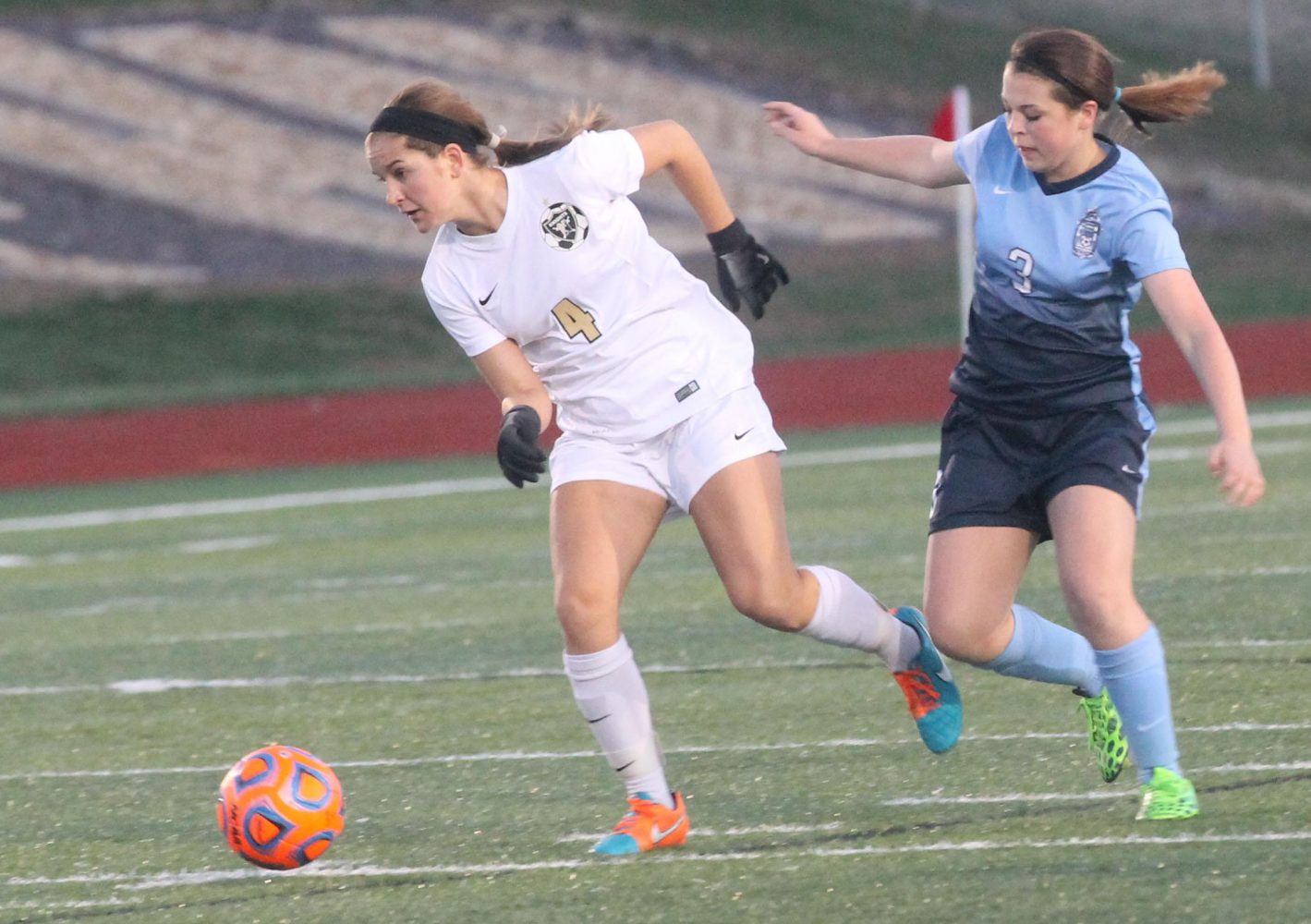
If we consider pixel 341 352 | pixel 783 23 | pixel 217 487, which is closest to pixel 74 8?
pixel 341 352

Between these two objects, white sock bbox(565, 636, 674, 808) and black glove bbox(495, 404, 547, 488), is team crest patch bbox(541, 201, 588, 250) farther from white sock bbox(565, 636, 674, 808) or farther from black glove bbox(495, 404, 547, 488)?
white sock bbox(565, 636, 674, 808)

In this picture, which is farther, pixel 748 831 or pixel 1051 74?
pixel 748 831

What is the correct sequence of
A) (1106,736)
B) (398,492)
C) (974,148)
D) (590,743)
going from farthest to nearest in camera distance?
(398,492), (590,743), (1106,736), (974,148)

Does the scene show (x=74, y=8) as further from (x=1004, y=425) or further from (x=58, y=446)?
(x=1004, y=425)

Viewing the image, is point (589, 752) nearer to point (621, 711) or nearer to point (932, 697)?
point (932, 697)

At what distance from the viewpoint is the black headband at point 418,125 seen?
4.71 metres

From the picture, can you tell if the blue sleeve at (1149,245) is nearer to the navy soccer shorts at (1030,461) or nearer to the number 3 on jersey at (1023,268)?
the number 3 on jersey at (1023,268)

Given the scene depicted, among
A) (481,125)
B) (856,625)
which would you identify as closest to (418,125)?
(481,125)

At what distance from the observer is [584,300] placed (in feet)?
16.0

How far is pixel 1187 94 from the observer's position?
480 cm

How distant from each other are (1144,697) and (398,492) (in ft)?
33.6

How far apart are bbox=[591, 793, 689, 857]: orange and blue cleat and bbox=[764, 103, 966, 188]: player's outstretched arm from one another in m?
1.54

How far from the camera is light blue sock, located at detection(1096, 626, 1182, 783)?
4.55 meters

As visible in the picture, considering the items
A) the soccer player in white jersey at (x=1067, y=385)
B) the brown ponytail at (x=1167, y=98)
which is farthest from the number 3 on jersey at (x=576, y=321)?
the brown ponytail at (x=1167, y=98)
